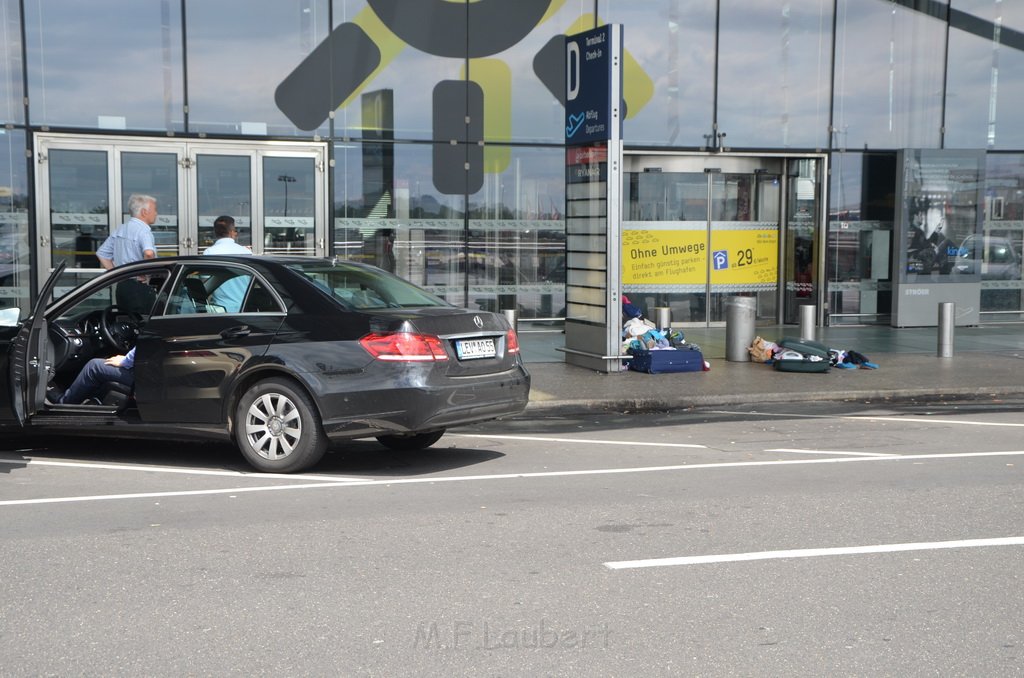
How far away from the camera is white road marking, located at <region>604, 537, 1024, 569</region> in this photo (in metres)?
5.48

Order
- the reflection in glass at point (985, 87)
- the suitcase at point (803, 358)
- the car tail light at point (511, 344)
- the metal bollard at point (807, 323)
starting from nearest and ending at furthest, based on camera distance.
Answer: the car tail light at point (511, 344) → the suitcase at point (803, 358) → the metal bollard at point (807, 323) → the reflection in glass at point (985, 87)

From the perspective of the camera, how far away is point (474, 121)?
18344 millimetres

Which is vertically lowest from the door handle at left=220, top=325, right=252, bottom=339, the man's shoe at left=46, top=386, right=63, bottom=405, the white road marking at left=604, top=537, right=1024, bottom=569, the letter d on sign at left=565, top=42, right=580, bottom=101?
the white road marking at left=604, top=537, right=1024, bottom=569

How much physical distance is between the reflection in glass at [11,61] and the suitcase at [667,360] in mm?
9384

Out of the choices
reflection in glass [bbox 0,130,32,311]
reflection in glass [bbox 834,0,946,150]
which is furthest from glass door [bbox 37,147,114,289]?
reflection in glass [bbox 834,0,946,150]

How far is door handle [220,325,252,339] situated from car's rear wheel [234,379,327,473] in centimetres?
36

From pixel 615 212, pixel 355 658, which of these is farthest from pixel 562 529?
pixel 615 212

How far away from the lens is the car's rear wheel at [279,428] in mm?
7688

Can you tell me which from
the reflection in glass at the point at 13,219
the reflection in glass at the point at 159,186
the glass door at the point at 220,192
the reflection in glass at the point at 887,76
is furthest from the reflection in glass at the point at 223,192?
the reflection in glass at the point at 887,76

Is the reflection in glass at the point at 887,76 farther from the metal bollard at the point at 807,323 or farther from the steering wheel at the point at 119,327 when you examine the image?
the steering wheel at the point at 119,327

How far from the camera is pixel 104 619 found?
4672mm

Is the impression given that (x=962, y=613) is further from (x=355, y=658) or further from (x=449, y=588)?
(x=355, y=658)

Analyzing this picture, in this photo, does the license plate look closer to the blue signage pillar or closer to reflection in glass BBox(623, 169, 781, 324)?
the blue signage pillar

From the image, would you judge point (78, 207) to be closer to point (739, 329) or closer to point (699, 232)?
point (739, 329)
